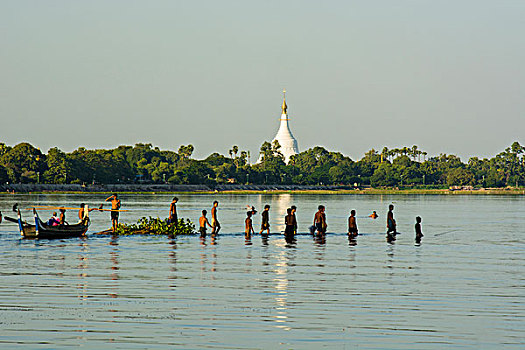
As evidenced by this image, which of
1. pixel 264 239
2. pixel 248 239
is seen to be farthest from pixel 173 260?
pixel 264 239

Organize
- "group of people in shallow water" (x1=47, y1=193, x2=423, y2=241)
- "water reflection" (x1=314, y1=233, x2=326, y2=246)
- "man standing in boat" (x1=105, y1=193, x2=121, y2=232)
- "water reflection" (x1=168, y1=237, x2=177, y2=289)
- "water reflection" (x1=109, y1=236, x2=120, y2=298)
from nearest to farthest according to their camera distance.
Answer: "water reflection" (x1=109, y1=236, x2=120, y2=298), "water reflection" (x1=168, y1=237, x2=177, y2=289), "water reflection" (x1=314, y1=233, x2=326, y2=246), "group of people in shallow water" (x1=47, y1=193, x2=423, y2=241), "man standing in boat" (x1=105, y1=193, x2=121, y2=232)

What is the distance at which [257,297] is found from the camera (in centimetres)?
1952

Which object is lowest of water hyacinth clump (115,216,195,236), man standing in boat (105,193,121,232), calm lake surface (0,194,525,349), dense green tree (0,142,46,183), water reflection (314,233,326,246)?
calm lake surface (0,194,525,349)

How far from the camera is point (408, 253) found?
3306 cm

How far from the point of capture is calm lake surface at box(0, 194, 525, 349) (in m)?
14.7

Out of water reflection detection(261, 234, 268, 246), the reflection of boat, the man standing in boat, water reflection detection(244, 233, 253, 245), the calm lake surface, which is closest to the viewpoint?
the calm lake surface

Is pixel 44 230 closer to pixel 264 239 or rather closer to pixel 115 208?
pixel 115 208

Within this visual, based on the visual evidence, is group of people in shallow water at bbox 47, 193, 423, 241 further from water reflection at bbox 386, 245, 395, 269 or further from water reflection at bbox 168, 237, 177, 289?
water reflection at bbox 386, 245, 395, 269

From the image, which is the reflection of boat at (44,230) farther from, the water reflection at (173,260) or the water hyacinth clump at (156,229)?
the water reflection at (173,260)

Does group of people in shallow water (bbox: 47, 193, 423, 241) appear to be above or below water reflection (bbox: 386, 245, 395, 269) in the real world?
above

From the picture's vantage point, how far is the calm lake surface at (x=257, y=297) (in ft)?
48.3

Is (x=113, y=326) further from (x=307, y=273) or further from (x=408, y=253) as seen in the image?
(x=408, y=253)

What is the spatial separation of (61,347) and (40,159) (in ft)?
532

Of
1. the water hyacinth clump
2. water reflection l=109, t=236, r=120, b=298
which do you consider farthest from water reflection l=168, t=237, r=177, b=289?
water reflection l=109, t=236, r=120, b=298
